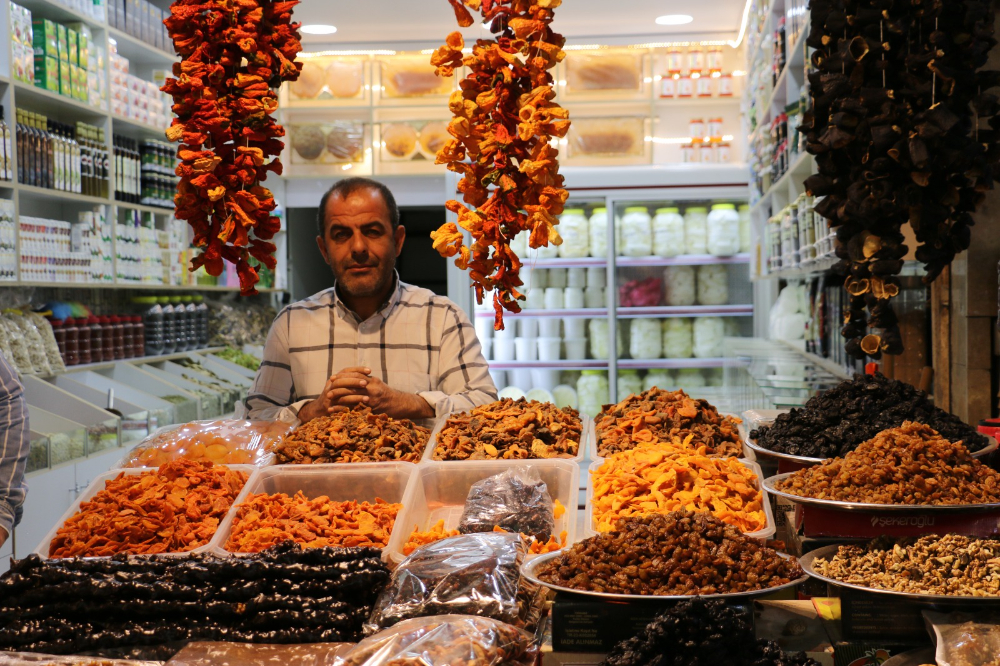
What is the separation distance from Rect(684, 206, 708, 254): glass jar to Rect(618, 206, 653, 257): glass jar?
26cm

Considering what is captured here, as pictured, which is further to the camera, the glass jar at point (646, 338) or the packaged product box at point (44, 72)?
the glass jar at point (646, 338)

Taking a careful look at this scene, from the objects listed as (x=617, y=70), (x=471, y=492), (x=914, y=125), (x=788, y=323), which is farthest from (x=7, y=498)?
(x=617, y=70)

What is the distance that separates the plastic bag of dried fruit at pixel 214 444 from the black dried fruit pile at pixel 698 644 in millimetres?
1167

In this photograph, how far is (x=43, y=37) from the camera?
4.11 metres

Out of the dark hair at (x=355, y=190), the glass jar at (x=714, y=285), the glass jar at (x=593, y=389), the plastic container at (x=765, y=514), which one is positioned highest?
the dark hair at (x=355, y=190)

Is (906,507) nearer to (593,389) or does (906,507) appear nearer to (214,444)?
(214,444)

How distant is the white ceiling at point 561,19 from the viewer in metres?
6.04

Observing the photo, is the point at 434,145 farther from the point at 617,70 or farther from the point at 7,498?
the point at 7,498

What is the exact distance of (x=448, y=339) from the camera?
114 inches

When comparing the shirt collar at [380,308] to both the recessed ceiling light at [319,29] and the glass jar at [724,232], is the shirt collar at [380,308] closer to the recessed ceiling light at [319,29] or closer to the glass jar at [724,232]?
the glass jar at [724,232]

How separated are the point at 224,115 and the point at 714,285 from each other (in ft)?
16.1

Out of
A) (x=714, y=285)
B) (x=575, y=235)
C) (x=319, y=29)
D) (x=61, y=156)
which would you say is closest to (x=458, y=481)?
(x=61, y=156)

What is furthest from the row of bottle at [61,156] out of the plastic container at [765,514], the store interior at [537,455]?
the plastic container at [765,514]

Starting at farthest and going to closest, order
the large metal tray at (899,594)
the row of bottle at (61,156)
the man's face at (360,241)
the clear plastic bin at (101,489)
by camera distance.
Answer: the row of bottle at (61,156)
the man's face at (360,241)
the clear plastic bin at (101,489)
the large metal tray at (899,594)
